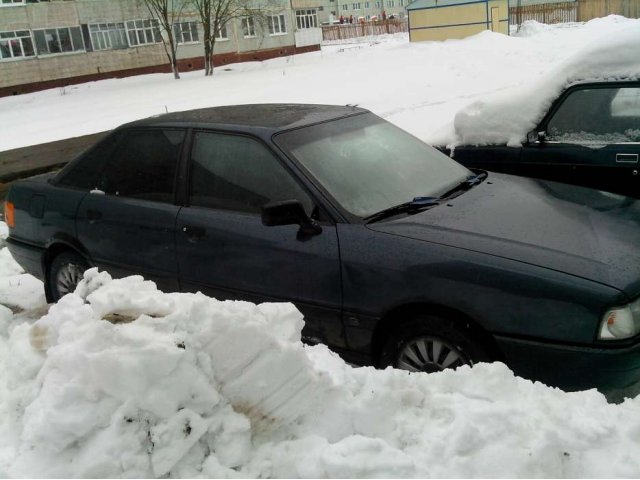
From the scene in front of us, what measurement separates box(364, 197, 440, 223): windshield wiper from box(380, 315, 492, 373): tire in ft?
1.95

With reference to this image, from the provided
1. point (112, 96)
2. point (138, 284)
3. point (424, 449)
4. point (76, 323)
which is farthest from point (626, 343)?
point (112, 96)

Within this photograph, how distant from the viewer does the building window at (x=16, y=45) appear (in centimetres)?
2759

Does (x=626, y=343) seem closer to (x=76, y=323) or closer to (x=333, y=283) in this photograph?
(x=333, y=283)

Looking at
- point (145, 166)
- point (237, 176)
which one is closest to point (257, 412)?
point (237, 176)

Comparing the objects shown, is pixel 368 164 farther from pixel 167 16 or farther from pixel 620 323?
pixel 167 16

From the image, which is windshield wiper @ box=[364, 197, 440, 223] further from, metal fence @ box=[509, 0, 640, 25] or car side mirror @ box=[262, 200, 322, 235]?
metal fence @ box=[509, 0, 640, 25]

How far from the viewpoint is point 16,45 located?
91.9ft

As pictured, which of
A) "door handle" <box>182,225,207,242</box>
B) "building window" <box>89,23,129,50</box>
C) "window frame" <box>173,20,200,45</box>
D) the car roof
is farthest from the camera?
"window frame" <box>173,20,200,45</box>

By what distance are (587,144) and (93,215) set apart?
12.4ft

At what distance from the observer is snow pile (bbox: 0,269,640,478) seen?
200 centimetres

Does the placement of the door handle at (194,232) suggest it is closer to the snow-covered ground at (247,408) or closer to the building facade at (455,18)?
the snow-covered ground at (247,408)

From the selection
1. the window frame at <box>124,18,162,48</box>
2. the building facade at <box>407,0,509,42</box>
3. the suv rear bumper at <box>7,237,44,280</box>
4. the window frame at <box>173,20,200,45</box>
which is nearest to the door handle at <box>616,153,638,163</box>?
the suv rear bumper at <box>7,237,44,280</box>

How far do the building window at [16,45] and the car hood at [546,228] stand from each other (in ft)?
97.8

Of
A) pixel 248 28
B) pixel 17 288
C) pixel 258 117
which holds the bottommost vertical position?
pixel 17 288
